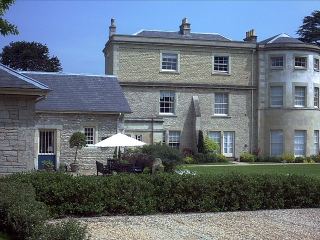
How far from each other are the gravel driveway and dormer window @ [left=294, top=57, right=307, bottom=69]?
89.9 feet

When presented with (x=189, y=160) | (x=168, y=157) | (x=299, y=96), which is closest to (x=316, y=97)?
(x=299, y=96)

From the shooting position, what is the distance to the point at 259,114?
1526 inches

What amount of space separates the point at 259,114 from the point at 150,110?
28.3 ft

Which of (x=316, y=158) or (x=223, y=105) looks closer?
(x=316, y=158)

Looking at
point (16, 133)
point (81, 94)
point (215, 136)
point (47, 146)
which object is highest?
point (81, 94)

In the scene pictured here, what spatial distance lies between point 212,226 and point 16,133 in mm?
6586

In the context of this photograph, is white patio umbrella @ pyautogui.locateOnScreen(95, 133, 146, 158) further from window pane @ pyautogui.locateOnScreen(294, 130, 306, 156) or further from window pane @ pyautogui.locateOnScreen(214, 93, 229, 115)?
window pane @ pyautogui.locateOnScreen(294, 130, 306, 156)

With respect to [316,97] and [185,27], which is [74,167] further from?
[316,97]

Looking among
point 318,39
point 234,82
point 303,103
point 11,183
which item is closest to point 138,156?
point 11,183

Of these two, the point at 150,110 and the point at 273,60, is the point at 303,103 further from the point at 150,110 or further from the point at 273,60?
the point at 150,110

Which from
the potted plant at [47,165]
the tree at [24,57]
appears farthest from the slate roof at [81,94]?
the tree at [24,57]

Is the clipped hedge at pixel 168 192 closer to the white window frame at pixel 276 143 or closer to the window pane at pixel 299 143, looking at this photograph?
the white window frame at pixel 276 143

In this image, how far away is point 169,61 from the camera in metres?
37.4

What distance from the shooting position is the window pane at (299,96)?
3862cm
